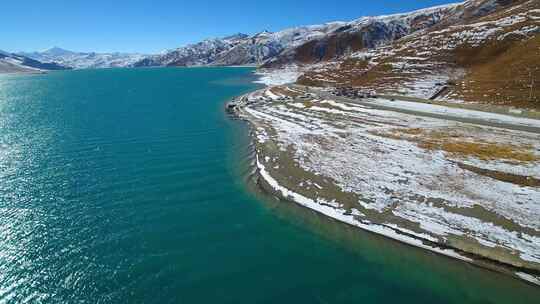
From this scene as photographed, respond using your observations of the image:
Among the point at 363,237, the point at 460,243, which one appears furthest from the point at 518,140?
the point at 363,237

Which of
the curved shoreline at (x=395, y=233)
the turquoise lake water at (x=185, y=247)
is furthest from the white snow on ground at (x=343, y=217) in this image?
the turquoise lake water at (x=185, y=247)

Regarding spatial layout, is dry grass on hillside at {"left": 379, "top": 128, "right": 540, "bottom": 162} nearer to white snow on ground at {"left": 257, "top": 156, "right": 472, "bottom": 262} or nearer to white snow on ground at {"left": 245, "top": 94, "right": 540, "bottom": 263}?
white snow on ground at {"left": 245, "top": 94, "right": 540, "bottom": 263}

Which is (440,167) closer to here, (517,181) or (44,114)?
(517,181)

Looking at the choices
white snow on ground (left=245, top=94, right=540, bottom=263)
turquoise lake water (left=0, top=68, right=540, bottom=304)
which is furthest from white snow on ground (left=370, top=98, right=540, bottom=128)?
turquoise lake water (left=0, top=68, right=540, bottom=304)

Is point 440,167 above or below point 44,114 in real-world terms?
above

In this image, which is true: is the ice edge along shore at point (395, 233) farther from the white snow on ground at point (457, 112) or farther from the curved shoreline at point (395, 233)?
the white snow on ground at point (457, 112)

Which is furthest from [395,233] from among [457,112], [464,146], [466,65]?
[466,65]
